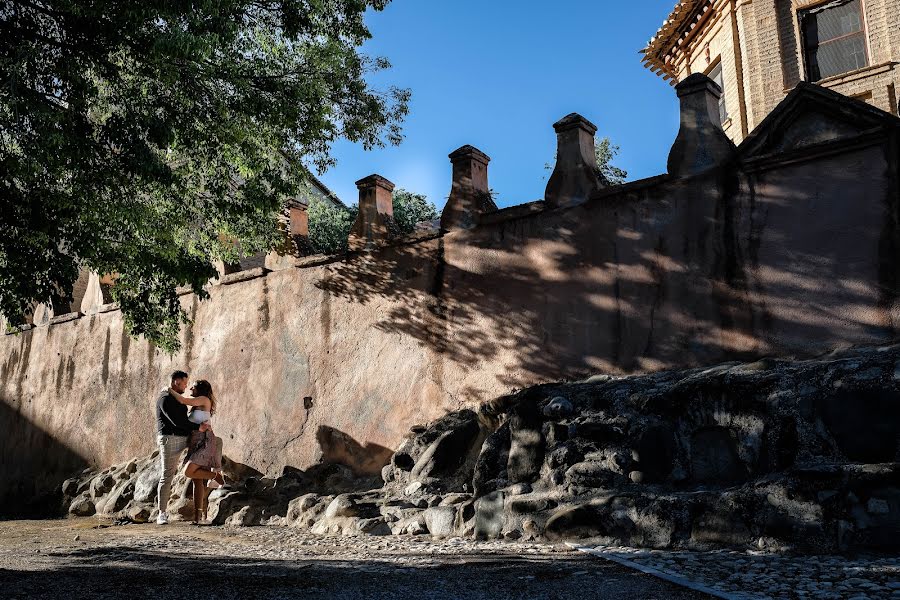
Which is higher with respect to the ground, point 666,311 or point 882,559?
point 666,311

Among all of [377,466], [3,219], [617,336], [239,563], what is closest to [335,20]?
[3,219]

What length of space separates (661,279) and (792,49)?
11530mm

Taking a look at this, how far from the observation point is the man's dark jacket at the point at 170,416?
843 cm

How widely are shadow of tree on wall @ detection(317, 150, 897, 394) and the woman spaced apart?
2.21m

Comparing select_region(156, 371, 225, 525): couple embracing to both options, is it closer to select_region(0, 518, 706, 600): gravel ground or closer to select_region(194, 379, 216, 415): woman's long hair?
select_region(194, 379, 216, 415): woman's long hair

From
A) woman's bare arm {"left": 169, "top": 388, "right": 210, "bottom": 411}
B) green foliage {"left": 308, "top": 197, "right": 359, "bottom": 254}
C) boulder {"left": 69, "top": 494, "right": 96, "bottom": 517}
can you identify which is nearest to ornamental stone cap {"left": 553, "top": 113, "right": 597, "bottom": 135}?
woman's bare arm {"left": 169, "top": 388, "right": 210, "bottom": 411}

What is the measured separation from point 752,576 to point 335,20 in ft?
21.2

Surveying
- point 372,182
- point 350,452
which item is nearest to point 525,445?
point 350,452

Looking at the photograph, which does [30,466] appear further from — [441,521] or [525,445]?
[525,445]

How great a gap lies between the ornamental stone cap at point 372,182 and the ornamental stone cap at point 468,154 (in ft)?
3.72

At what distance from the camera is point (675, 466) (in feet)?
20.3

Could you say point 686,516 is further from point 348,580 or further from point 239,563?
point 239,563

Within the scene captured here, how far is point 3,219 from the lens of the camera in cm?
671

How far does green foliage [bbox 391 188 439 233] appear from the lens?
20408 mm
